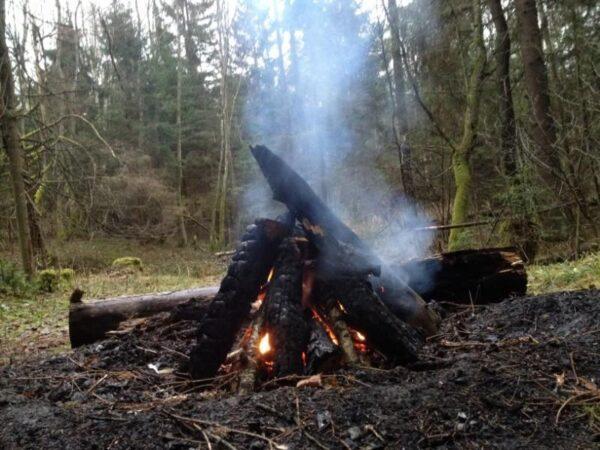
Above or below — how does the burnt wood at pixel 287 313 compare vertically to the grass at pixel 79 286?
above

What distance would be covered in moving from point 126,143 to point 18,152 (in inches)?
639

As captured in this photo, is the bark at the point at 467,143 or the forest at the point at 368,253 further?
the bark at the point at 467,143

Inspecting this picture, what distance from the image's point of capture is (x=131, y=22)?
29.5 metres

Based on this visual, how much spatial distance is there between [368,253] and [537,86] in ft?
20.8

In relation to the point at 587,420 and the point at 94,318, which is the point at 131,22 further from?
the point at 587,420

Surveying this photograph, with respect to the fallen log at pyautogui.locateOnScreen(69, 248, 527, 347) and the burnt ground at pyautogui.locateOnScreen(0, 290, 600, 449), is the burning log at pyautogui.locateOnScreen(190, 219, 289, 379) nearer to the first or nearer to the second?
the burnt ground at pyautogui.locateOnScreen(0, 290, 600, 449)

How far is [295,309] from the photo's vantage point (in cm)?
305

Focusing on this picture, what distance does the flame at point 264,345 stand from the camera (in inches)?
116

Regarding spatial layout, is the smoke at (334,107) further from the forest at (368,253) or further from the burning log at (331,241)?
the burning log at (331,241)

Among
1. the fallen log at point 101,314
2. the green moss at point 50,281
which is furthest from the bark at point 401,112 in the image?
the green moss at point 50,281

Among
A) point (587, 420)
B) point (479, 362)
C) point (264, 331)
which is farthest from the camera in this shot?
point (264, 331)

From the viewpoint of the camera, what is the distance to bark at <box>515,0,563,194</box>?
7.65m

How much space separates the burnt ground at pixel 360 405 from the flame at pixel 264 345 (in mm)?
283

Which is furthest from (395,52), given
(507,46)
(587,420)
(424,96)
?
(587,420)
